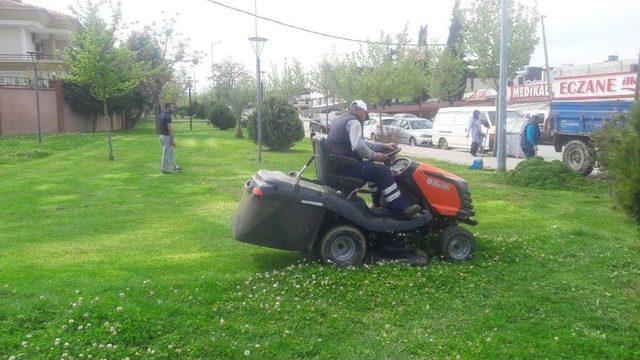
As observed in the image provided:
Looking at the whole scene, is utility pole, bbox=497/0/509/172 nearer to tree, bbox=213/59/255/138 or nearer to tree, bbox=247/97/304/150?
tree, bbox=247/97/304/150

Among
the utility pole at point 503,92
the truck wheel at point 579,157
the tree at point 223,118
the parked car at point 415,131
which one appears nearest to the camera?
the truck wheel at point 579,157

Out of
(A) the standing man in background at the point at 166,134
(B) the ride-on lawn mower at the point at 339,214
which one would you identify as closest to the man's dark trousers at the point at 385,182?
(B) the ride-on lawn mower at the point at 339,214

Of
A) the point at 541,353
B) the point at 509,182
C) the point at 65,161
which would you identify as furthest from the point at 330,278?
the point at 65,161

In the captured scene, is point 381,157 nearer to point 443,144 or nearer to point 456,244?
point 456,244

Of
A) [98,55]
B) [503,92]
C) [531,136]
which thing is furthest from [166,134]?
[531,136]

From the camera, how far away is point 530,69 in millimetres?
54062

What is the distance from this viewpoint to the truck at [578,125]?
1422 centimetres

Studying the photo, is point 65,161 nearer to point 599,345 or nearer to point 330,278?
point 330,278

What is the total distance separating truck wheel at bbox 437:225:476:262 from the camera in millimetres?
6242

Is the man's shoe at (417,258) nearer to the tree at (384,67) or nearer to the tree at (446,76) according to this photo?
the tree at (384,67)

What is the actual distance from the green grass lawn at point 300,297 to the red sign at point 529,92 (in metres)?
30.5

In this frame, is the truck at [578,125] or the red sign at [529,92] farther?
the red sign at [529,92]

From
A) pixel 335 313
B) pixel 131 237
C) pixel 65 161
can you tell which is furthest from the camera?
pixel 65 161

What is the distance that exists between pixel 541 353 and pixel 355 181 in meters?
2.55
